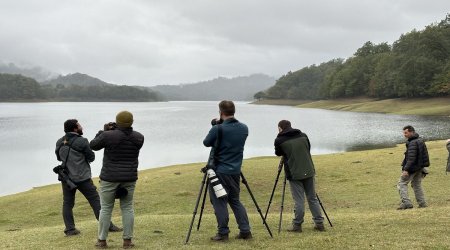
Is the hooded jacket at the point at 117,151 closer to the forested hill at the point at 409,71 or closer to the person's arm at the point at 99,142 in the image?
the person's arm at the point at 99,142

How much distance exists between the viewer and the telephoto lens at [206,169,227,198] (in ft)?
30.9

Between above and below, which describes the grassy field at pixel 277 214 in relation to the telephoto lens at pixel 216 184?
below

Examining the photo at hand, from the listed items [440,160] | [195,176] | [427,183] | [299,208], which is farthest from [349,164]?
[299,208]

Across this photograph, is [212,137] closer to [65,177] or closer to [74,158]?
[74,158]

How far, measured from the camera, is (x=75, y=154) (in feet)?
37.6

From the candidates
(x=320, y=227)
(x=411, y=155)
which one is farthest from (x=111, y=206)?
(x=411, y=155)

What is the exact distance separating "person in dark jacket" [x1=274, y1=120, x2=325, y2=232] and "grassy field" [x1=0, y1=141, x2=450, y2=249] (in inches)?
21.7

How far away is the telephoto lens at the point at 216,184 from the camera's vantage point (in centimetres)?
941

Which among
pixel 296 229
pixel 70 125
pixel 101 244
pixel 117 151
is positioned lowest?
pixel 296 229

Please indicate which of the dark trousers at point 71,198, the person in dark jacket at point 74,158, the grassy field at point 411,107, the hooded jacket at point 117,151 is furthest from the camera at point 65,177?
the grassy field at point 411,107

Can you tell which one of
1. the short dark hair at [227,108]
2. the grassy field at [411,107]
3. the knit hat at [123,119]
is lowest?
the grassy field at [411,107]

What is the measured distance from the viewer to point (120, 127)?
30.8ft

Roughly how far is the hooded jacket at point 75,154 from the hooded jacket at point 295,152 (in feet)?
16.8

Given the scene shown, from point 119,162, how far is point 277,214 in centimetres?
767
